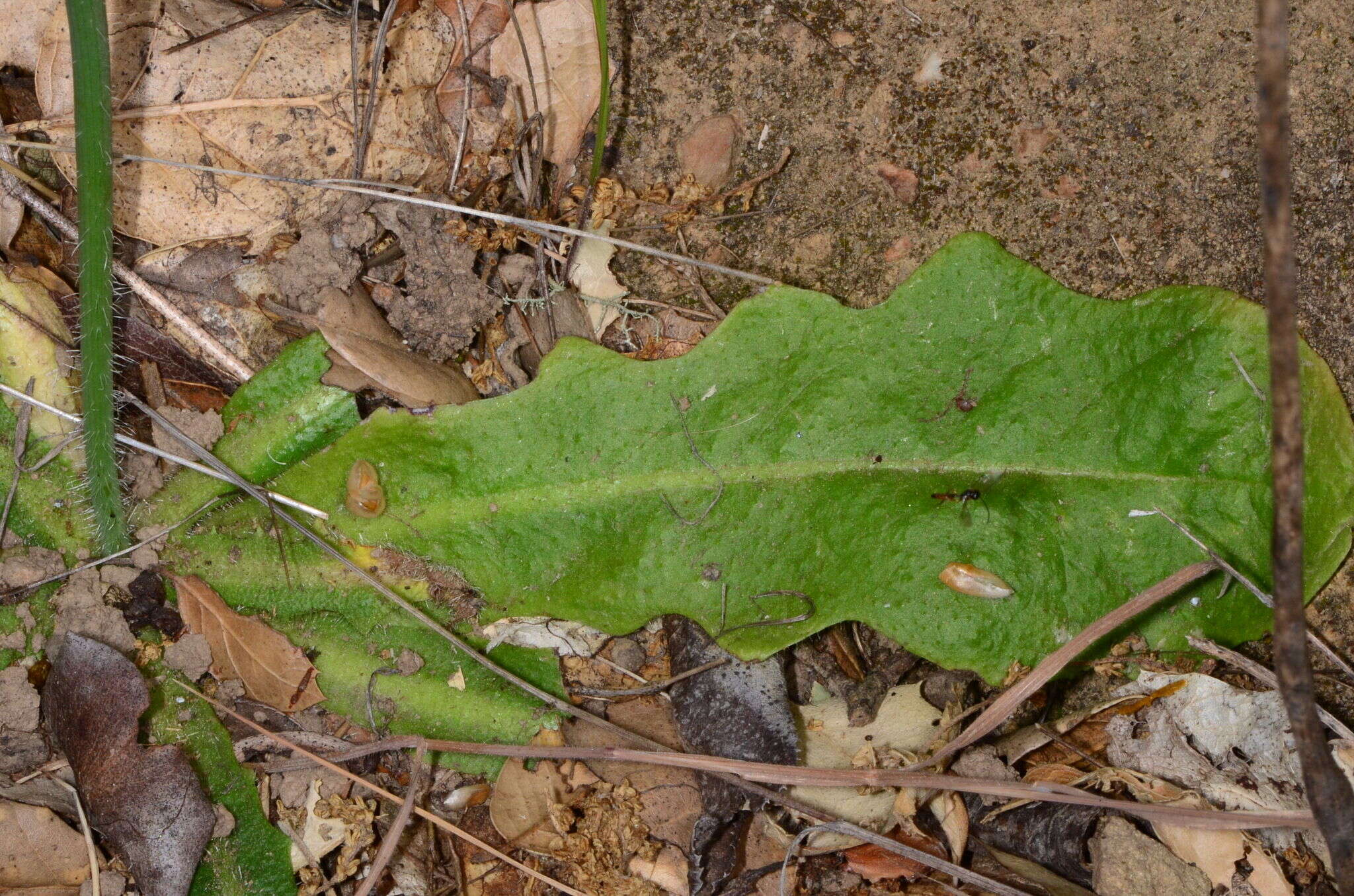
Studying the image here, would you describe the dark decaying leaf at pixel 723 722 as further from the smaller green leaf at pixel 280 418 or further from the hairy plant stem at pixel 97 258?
the hairy plant stem at pixel 97 258

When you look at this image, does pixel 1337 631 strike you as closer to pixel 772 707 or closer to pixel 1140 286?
pixel 1140 286

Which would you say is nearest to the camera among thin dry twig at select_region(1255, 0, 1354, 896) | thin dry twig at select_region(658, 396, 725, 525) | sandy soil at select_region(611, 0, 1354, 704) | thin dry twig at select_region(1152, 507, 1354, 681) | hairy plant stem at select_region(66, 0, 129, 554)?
thin dry twig at select_region(1255, 0, 1354, 896)

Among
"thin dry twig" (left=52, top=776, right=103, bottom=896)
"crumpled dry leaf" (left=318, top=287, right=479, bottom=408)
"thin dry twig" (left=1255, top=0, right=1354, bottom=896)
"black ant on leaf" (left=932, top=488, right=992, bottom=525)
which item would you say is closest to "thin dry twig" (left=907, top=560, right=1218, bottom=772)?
"black ant on leaf" (left=932, top=488, right=992, bottom=525)

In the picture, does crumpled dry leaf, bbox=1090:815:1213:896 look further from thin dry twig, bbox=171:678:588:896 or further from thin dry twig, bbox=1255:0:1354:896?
thin dry twig, bbox=171:678:588:896

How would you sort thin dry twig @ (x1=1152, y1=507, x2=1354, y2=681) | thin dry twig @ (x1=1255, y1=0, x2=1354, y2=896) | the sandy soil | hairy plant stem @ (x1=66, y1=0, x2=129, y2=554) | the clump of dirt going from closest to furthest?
thin dry twig @ (x1=1255, y1=0, x2=1354, y2=896) < hairy plant stem @ (x1=66, y1=0, x2=129, y2=554) < thin dry twig @ (x1=1152, y1=507, x2=1354, y2=681) < the sandy soil < the clump of dirt

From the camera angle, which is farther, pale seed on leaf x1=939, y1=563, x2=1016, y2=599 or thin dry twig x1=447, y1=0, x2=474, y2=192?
thin dry twig x1=447, y1=0, x2=474, y2=192

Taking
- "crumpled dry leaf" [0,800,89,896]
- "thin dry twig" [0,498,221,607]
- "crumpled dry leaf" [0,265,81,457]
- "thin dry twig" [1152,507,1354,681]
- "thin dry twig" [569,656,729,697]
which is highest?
"crumpled dry leaf" [0,265,81,457]

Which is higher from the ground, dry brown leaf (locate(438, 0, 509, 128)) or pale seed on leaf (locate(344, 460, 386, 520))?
dry brown leaf (locate(438, 0, 509, 128))
